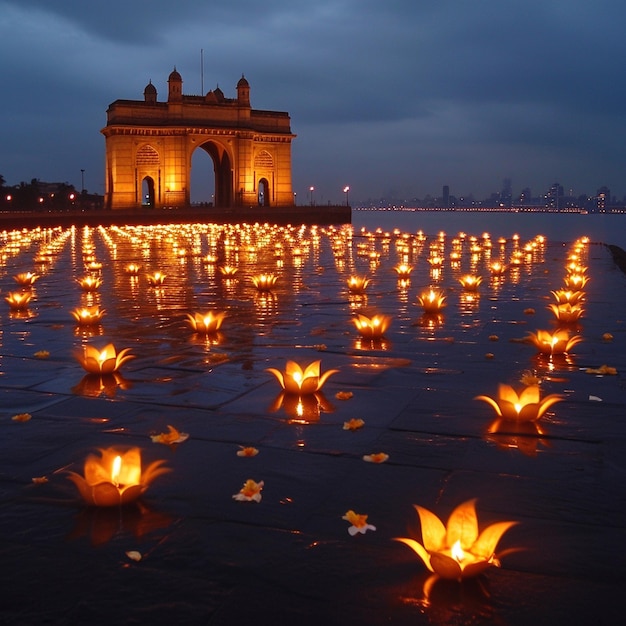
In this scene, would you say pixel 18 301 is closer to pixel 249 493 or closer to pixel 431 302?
pixel 431 302

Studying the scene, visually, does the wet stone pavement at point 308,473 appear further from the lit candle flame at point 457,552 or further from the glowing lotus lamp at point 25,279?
the glowing lotus lamp at point 25,279

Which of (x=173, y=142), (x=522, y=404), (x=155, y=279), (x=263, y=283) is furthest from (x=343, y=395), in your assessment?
(x=173, y=142)

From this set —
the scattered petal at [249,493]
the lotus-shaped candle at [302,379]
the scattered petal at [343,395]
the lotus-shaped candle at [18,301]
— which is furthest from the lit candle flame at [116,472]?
the lotus-shaped candle at [18,301]

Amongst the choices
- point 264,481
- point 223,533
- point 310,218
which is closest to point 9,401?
point 264,481

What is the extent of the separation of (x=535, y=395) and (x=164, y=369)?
3294 millimetres

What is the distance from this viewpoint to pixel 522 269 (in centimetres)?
1792

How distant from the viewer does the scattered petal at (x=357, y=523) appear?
136 inches

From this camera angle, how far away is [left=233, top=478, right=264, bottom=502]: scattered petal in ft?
12.5

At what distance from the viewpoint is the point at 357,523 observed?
11.5 ft

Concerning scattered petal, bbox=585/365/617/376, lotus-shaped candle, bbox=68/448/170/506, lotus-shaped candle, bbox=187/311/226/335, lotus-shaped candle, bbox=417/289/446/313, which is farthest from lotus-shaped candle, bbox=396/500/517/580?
lotus-shaped candle, bbox=417/289/446/313

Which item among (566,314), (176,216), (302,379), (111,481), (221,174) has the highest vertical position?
(221,174)

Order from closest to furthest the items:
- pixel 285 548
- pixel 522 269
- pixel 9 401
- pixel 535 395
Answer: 1. pixel 285 548
2. pixel 535 395
3. pixel 9 401
4. pixel 522 269

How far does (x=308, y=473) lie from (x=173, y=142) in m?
66.3

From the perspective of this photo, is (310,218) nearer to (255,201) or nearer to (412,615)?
(255,201)
